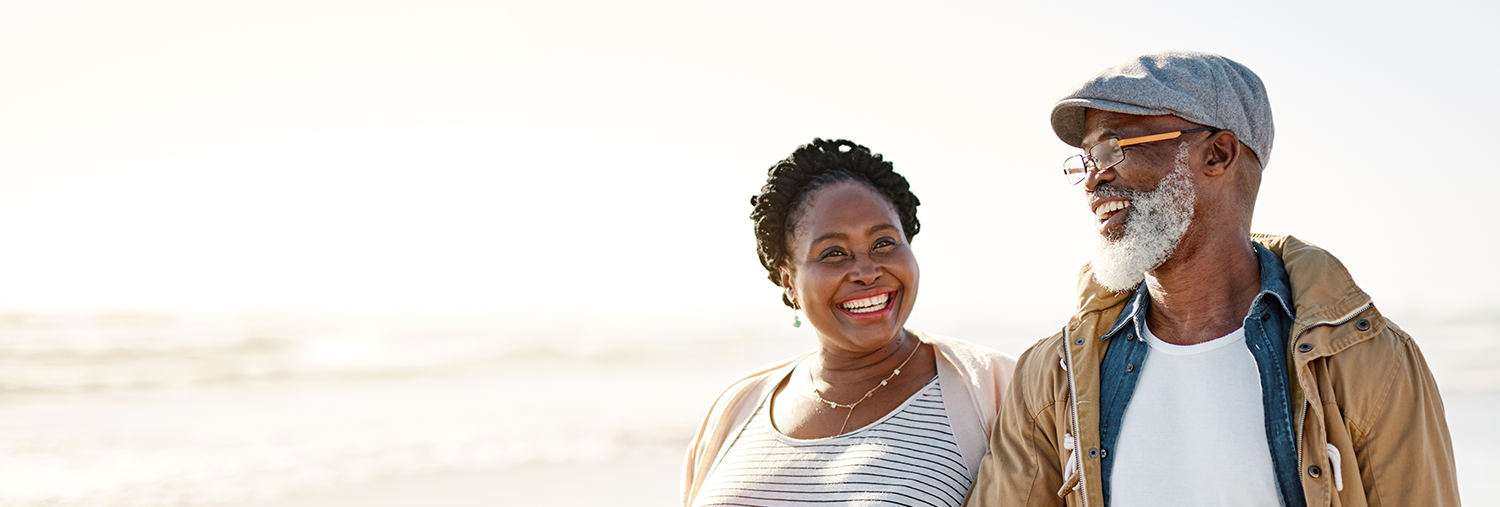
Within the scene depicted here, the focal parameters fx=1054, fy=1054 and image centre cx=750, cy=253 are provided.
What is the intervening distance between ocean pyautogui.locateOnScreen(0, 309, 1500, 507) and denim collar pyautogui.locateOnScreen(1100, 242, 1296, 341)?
18.0ft

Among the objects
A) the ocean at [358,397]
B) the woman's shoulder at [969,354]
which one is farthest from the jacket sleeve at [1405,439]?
the ocean at [358,397]

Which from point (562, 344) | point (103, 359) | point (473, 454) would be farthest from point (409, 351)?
point (473, 454)

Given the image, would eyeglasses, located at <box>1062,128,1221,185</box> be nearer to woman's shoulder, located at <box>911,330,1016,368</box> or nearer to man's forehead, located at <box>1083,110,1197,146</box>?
man's forehead, located at <box>1083,110,1197,146</box>

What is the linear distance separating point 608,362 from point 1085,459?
15233mm

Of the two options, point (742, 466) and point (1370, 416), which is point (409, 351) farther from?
point (1370, 416)

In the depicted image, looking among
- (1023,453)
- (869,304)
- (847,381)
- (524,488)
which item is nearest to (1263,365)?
(1023,453)

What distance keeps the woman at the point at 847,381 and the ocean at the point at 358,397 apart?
4.37 m

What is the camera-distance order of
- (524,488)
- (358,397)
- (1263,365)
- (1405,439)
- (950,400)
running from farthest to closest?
(358,397) < (524,488) < (950,400) < (1263,365) < (1405,439)

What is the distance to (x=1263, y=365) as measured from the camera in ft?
8.07

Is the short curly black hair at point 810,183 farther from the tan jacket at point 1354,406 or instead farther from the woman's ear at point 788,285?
the tan jacket at point 1354,406

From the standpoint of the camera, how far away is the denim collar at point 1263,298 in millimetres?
2521

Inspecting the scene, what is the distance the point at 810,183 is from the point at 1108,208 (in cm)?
126

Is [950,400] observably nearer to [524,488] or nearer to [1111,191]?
Result: [1111,191]

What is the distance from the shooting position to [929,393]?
3.41 meters
